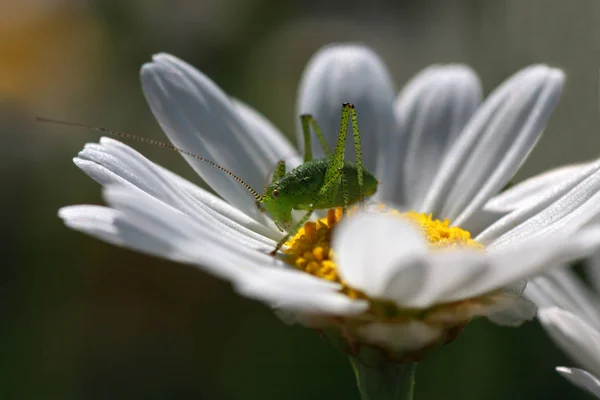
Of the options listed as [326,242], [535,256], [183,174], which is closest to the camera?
[535,256]

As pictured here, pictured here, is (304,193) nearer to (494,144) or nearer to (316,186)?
(316,186)

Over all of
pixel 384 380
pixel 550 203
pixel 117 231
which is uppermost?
pixel 117 231

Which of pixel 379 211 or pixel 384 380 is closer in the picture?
pixel 384 380

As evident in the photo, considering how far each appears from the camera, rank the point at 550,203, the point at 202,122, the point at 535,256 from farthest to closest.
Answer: the point at 202,122, the point at 550,203, the point at 535,256

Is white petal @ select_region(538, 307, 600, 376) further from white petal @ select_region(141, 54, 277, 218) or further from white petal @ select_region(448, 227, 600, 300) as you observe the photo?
white petal @ select_region(141, 54, 277, 218)

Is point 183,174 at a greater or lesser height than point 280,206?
lesser

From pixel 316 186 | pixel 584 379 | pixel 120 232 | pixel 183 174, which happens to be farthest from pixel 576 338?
pixel 183 174
